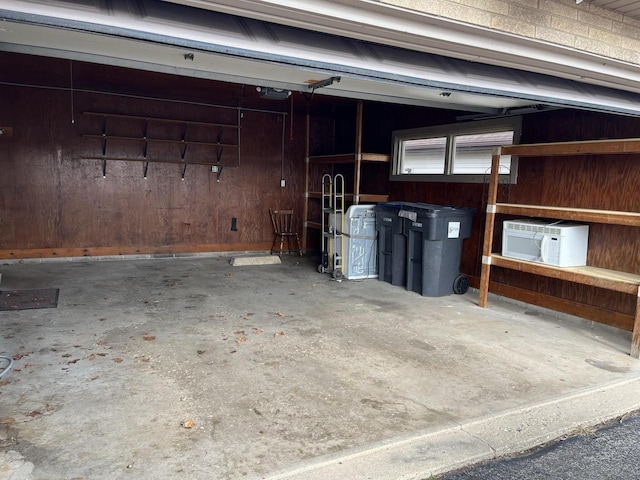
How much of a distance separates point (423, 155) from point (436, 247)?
1888mm

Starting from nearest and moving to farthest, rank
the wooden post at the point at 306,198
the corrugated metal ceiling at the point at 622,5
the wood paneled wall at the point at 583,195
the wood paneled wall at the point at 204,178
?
the corrugated metal ceiling at the point at 622,5
the wood paneled wall at the point at 583,195
the wood paneled wall at the point at 204,178
the wooden post at the point at 306,198

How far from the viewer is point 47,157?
6.93 m

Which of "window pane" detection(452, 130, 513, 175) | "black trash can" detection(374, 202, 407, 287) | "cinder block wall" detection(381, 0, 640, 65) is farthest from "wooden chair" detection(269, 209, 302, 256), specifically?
"cinder block wall" detection(381, 0, 640, 65)

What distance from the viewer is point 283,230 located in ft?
28.6

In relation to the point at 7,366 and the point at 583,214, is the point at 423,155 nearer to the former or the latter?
the point at 583,214

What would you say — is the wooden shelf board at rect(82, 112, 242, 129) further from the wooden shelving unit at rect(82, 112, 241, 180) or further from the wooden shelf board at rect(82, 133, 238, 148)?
the wooden shelf board at rect(82, 133, 238, 148)

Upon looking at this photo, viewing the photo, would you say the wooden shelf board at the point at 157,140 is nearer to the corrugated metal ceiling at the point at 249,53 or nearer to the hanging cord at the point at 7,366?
the corrugated metal ceiling at the point at 249,53

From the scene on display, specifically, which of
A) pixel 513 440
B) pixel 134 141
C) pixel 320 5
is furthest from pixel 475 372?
pixel 134 141

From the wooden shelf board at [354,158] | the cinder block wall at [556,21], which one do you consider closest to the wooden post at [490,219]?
the cinder block wall at [556,21]

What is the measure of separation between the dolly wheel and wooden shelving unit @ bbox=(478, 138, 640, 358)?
56 cm

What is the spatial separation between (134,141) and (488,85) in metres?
6.13

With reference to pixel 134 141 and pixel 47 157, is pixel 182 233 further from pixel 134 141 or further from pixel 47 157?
pixel 47 157

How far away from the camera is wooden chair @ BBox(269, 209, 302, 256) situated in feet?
28.2

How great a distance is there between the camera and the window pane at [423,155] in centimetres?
646
